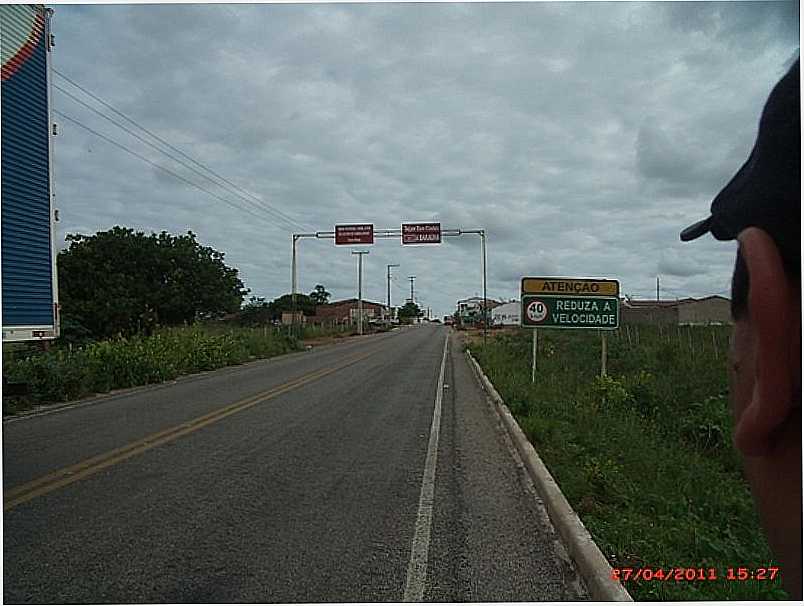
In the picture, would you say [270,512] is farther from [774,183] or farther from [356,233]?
[356,233]

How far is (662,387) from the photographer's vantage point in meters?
13.6

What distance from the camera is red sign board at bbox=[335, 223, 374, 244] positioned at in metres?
26.4

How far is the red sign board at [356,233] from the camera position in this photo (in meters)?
26.4

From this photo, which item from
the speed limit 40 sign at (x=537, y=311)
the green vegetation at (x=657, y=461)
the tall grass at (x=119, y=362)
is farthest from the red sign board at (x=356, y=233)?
the speed limit 40 sign at (x=537, y=311)

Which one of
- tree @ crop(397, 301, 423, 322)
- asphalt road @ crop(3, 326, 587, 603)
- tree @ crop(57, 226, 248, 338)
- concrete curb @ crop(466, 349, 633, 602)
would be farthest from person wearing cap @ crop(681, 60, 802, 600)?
tree @ crop(397, 301, 423, 322)

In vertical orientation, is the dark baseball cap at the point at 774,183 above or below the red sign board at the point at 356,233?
below

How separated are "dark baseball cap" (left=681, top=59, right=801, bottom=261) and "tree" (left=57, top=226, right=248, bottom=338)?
92.7ft

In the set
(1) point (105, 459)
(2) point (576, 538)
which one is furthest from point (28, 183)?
(2) point (576, 538)

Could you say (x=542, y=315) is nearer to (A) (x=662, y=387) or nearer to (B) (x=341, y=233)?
(A) (x=662, y=387)

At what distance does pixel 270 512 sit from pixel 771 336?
5.42m

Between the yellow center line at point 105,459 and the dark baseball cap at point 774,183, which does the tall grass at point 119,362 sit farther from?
the dark baseball cap at point 774,183

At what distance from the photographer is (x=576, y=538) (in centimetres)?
505

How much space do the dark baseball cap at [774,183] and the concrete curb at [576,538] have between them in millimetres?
3278

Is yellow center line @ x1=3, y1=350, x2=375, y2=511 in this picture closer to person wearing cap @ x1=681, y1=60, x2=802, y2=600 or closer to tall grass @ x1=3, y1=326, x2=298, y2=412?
tall grass @ x1=3, y1=326, x2=298, y2=412
